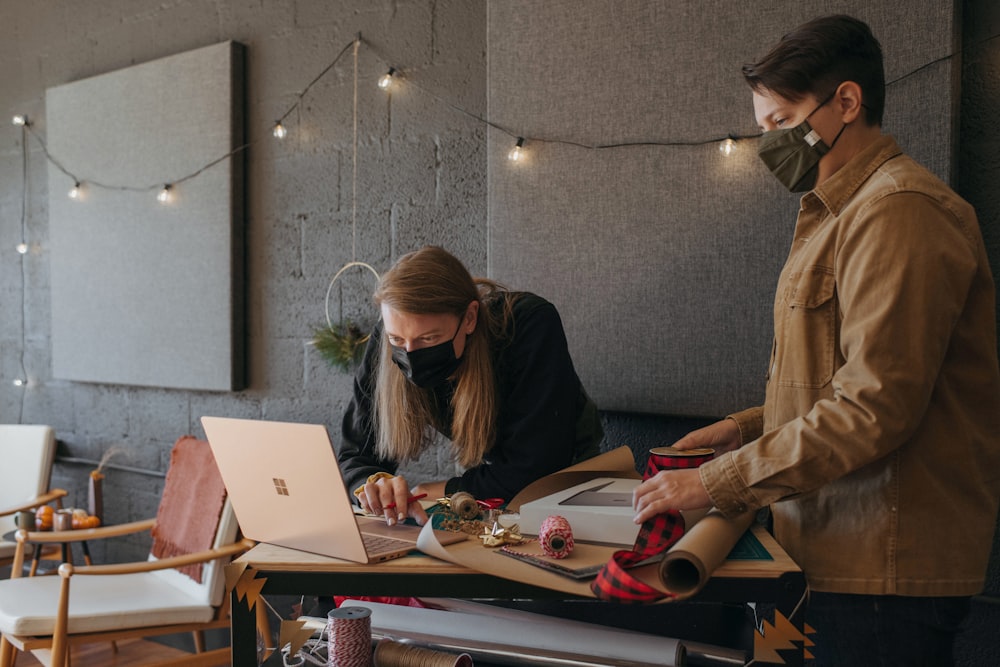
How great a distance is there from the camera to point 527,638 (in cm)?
131

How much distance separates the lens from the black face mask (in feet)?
5.80

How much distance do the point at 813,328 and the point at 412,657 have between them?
81 cm

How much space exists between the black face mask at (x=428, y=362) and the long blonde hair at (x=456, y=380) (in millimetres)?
58

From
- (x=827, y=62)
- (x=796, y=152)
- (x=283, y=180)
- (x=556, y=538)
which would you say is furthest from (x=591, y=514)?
(x=283, y=180)

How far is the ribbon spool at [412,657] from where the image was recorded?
4.02 feet

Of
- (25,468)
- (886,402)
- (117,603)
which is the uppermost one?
(886,402)

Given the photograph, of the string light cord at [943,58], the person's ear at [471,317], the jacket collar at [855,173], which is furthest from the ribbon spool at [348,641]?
the string light cord at [943,58]

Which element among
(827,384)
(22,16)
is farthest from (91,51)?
(827,384)

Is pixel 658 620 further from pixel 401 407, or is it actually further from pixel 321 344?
pixel 321 344

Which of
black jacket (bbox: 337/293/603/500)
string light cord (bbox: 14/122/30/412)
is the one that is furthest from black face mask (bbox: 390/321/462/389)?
string light cord (bbox: 14/122/30/412)

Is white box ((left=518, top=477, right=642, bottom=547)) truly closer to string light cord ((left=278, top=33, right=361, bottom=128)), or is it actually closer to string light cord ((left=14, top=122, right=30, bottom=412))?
string light cord ((left=278, top=33, right=361, bottom=128))

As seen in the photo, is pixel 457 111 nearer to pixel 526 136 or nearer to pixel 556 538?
pixel 526 136

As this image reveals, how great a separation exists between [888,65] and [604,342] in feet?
3.13

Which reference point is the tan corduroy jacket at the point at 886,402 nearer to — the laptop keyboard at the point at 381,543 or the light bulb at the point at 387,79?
the laptop keyboard at the point at 381,543
